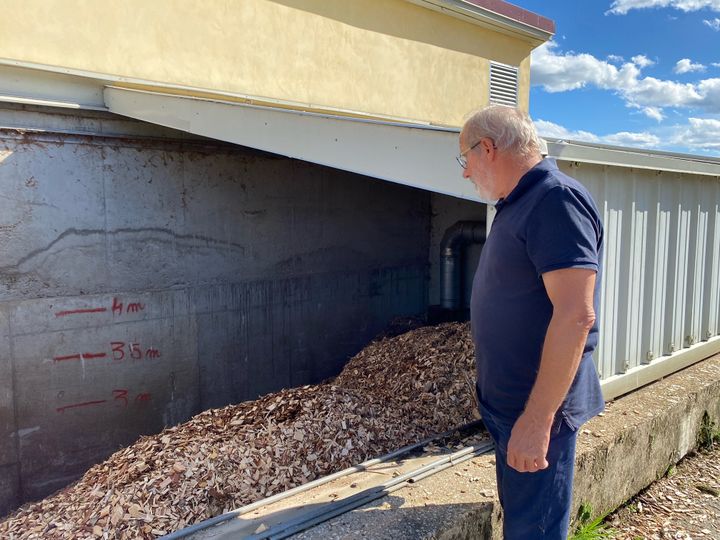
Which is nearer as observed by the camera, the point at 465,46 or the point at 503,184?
the point at 503,184

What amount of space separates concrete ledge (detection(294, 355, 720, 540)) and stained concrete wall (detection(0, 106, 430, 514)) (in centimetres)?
356

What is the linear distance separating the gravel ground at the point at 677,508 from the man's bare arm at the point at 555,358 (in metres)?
1.94

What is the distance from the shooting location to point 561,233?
1.84 metres

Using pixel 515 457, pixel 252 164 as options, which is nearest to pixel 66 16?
pixel 252 164

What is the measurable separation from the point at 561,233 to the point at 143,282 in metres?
4.61

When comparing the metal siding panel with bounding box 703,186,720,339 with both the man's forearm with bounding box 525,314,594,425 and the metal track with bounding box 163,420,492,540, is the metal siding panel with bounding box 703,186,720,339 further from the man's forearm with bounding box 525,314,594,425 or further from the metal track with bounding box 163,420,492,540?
the man's forearm with bounding box 525,314,594,425

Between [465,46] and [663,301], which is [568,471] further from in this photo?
[465,46]

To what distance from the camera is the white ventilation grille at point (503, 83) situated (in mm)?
9219

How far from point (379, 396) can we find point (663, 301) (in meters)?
2.43

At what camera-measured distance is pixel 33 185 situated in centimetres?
482

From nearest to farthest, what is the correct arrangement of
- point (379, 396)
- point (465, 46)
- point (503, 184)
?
point (503, 184) < point (379, 396) < point (465, 46)

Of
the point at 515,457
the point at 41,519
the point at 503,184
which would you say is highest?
the point at 503,184

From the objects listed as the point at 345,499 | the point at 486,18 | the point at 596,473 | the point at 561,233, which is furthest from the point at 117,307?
the point at 486,18

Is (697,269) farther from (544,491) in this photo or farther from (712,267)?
(544,491)
